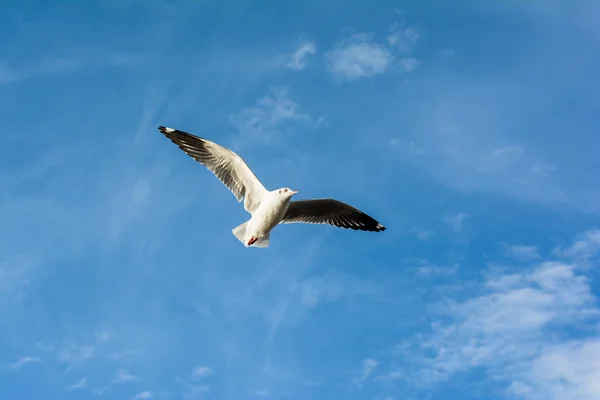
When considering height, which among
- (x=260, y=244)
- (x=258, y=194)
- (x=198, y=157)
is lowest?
(x=260, y=244)

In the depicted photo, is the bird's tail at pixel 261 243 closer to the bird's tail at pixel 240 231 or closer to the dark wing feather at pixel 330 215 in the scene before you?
the bird's tail at pixel 240 231

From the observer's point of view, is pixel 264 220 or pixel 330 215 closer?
pixel 264 220

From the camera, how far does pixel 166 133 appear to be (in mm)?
14750

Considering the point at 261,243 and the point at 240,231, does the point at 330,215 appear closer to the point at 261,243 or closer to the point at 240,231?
the point at 261,243

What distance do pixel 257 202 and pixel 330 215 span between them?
6.26 ft

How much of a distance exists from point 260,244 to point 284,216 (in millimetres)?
1295

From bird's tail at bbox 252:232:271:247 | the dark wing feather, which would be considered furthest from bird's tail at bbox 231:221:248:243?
the dark wing feather

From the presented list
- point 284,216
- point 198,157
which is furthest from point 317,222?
point 198,157

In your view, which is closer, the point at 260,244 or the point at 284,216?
the point at 260,244

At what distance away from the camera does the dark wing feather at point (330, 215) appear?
1482 cm

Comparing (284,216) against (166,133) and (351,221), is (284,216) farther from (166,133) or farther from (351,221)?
(166,133)

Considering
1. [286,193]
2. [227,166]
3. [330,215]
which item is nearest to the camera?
[286,193]

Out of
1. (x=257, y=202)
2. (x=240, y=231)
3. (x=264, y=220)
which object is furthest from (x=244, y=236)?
(x=257, y=202)

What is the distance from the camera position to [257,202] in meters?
14.0
